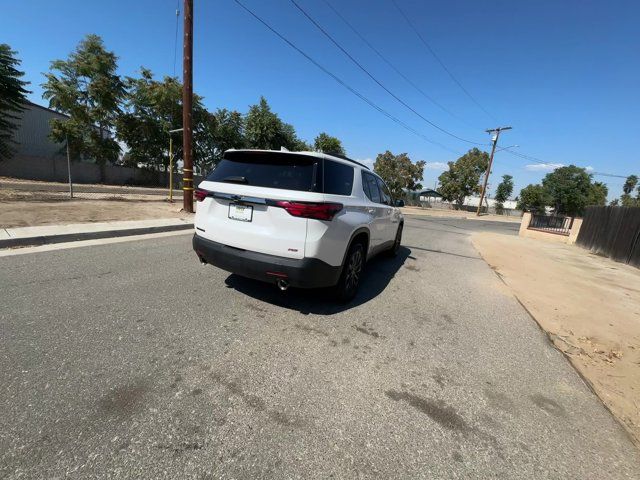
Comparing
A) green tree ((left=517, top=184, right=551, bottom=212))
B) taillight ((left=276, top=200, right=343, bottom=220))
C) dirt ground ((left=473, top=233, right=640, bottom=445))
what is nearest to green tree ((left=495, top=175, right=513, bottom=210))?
green tree ((left=517, top=184, right=551, bottom=212))

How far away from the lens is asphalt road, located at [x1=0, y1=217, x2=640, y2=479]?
5.99 ft

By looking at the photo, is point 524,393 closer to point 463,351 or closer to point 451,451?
point 463,351

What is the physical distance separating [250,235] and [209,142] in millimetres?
39169

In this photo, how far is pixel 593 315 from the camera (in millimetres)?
4910

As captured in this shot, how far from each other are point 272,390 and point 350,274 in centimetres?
205

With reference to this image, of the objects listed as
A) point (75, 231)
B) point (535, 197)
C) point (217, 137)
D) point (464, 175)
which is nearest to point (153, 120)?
point (217, 137)

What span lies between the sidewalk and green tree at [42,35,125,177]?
26.4m

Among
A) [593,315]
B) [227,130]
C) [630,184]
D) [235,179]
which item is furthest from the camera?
[630,184]

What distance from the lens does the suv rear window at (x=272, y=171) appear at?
3.40 meters

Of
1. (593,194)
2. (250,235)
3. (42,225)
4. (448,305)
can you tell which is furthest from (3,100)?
(593,194)

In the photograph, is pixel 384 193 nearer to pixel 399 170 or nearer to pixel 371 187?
pixel 371 187

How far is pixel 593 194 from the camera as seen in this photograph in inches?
2790

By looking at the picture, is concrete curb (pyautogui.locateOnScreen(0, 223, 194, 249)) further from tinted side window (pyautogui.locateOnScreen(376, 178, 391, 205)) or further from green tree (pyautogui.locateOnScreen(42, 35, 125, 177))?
green tree (pyautogui.locateOnScreen(42, 35, 125, 177))

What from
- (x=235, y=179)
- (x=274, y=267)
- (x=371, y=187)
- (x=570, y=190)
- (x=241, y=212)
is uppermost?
(x=570, y=190)
